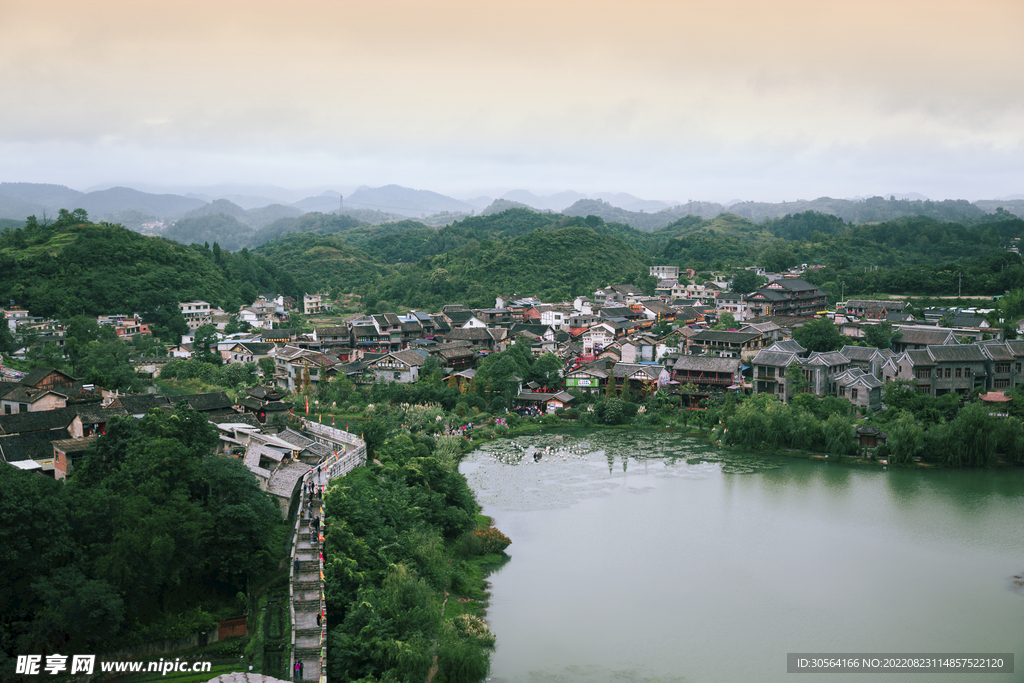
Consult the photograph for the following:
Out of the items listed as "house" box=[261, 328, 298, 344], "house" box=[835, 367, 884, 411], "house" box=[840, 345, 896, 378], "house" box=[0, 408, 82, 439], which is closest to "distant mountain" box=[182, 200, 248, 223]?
"house" box=[261, 328, 298, 344]

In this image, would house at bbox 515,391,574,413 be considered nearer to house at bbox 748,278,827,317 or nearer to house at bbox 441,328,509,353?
house at bbox 441,328,509,353

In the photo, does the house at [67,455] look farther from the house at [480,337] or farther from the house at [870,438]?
the house at [480,337]

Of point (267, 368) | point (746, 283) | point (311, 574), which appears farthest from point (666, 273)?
point (311, 574)

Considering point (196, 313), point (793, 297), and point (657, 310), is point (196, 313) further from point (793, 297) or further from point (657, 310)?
point (793, 297)

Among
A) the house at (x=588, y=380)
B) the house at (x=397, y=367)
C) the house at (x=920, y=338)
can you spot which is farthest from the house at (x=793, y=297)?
the house at (x=397, y=367)

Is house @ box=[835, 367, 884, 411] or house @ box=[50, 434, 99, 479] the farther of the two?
house @ box=[835, 367, 884, 411]
